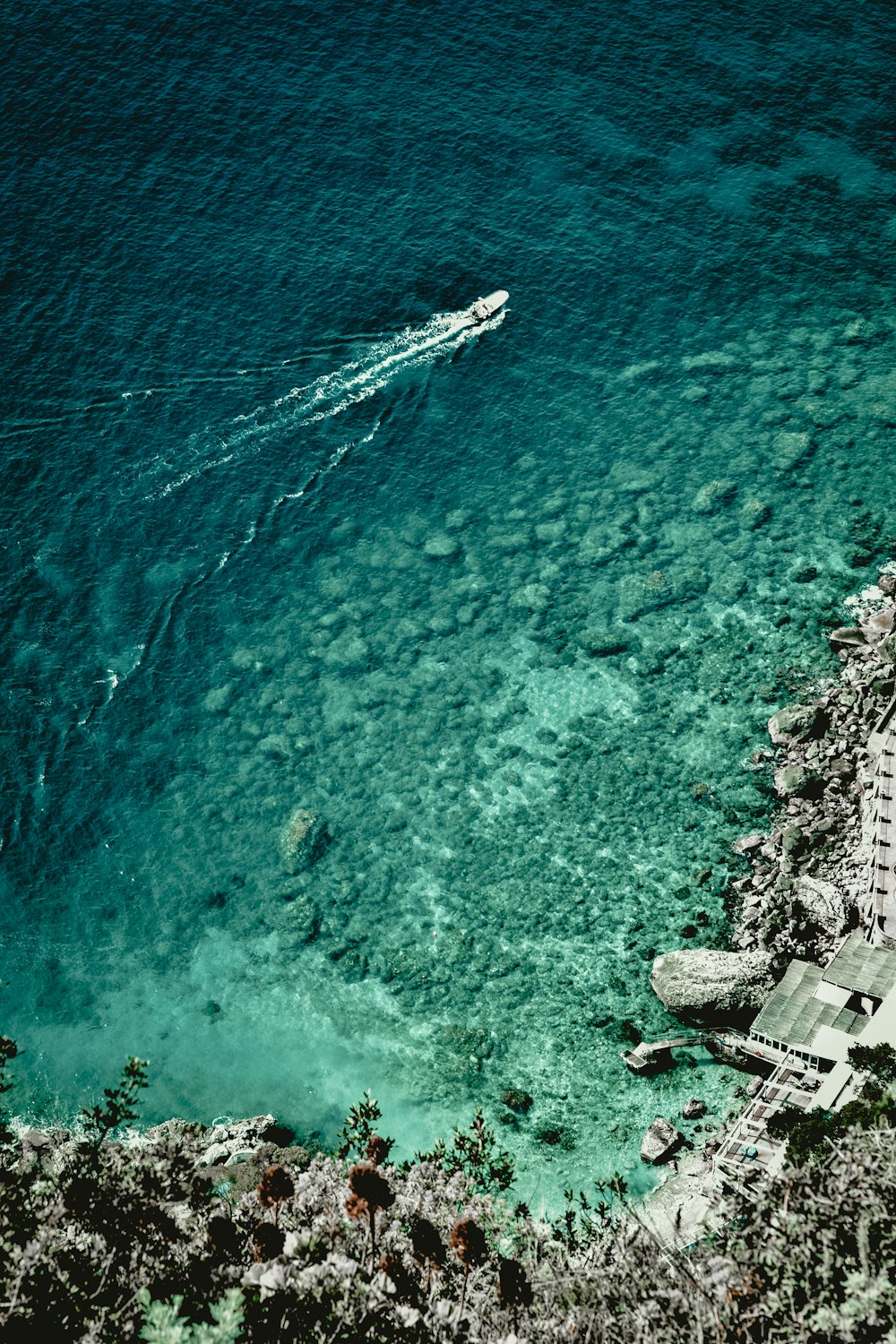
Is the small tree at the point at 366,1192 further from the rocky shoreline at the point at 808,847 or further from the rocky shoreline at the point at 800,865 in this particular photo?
the rocky shoreline at the point at 808,847

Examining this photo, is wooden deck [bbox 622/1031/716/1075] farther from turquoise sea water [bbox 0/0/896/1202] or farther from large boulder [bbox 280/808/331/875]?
large boulder [bbox 280/808/331/875]

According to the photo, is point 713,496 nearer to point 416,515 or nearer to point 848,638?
point 848,638

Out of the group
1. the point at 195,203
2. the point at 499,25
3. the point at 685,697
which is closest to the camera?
the point at 685,697

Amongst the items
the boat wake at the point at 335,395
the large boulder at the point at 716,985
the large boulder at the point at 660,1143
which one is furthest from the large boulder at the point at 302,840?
the boat wake at the point at 335,395

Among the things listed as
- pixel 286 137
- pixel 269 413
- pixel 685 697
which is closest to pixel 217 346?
pixel 269 413

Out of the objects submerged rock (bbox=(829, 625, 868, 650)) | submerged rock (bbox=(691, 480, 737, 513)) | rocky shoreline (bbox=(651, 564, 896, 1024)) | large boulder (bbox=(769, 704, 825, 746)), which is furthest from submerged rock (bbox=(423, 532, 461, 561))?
submerged rock (bbox=(829, 625, 868, 650))

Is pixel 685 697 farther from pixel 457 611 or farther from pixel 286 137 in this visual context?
pixel 286 137
